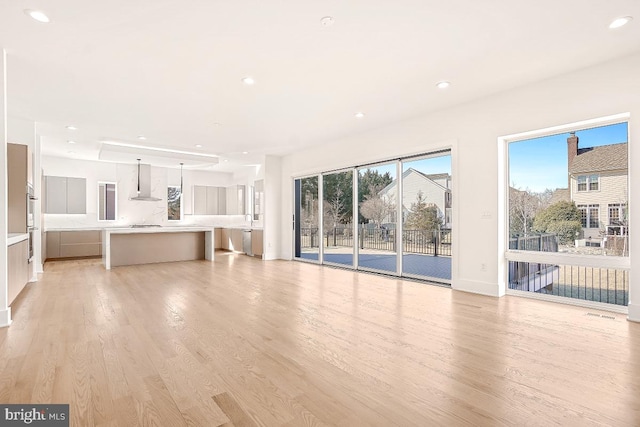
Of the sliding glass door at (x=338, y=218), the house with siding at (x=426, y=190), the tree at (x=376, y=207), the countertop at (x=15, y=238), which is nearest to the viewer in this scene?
the countertop at (x=15, y=238)

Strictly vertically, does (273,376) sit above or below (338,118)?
below

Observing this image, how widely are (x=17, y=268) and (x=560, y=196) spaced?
6972mm

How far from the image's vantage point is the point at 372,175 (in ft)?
21.2

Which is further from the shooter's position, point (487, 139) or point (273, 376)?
point (487, 139)

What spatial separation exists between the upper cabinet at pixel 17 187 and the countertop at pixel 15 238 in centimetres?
9

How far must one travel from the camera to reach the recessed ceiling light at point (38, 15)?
2604mm

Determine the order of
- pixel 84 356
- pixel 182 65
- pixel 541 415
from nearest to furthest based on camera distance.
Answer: pixel 541 415 < pixel 84 356 < pixel 182 65

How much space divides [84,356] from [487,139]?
5041 mm

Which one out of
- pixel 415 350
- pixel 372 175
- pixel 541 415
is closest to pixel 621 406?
pixel 541 415

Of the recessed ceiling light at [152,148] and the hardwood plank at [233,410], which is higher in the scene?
the recessed ceiling light at [152,148]

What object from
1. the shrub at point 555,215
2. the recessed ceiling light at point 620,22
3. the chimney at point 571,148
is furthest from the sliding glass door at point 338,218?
the recessed ceiling light at point 620,22

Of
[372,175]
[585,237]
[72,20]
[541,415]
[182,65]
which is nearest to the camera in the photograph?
[541,415]

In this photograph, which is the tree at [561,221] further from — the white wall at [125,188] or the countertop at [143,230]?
the white wall at [125,188]

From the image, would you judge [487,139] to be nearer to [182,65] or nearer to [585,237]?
[585,237]
